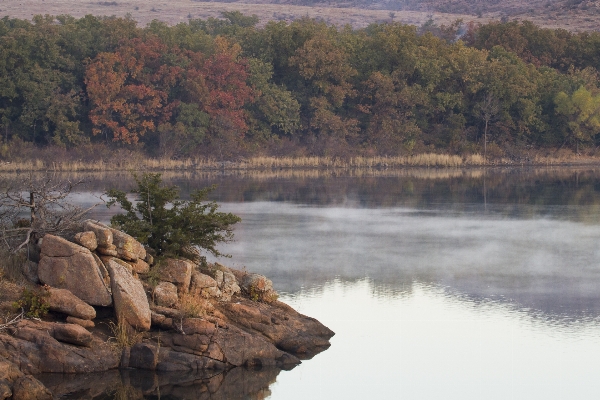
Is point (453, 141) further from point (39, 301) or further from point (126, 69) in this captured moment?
point (39, 301)

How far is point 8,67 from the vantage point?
176 feet

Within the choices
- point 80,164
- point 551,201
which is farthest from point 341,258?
point 80,164

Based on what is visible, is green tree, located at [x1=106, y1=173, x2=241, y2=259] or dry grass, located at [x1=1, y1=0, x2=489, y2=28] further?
dry grass, located at [x1=1, y1=0, x2=489, y2=28]

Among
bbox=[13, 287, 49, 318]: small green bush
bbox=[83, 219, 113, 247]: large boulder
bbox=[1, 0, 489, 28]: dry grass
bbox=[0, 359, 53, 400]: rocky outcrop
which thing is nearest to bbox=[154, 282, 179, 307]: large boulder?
bbox=[83, 219, 113, 247]: large boulder

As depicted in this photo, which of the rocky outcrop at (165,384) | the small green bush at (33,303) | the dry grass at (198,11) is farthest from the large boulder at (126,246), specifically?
the dry grass at (198,11)

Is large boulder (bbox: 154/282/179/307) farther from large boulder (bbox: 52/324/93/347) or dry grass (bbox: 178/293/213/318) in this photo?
large boulder (bbox: 52/324/93/347)

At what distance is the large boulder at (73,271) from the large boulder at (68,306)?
0.97 ft

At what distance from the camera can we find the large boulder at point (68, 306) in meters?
14.2

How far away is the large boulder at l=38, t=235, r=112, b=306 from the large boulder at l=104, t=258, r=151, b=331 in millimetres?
206

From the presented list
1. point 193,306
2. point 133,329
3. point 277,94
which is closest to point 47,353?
point 133,329

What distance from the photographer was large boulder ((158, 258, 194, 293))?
51.5 feet

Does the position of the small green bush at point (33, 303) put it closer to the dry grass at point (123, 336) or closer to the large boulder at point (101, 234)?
the dry grass at point (123, 336)

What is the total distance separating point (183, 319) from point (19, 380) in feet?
8.74

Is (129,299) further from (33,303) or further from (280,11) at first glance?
(280,11)
